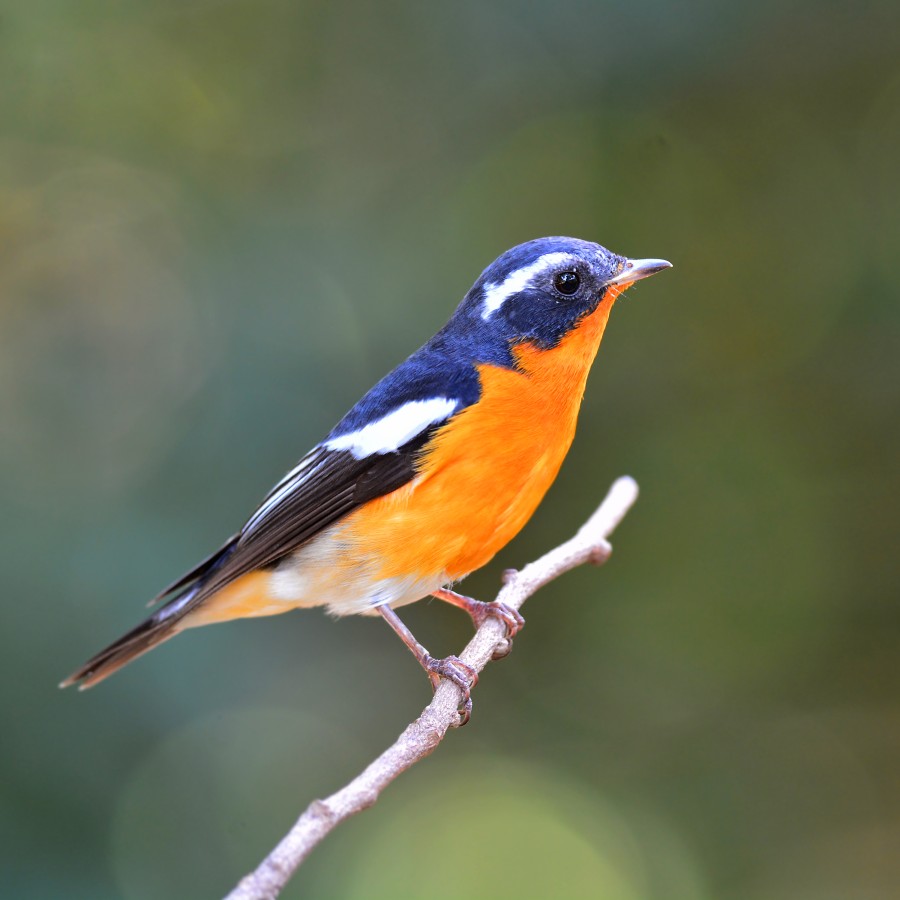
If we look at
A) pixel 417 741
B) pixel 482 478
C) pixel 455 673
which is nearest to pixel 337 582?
pixel 455 673

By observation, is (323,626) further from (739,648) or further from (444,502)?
(739,648)

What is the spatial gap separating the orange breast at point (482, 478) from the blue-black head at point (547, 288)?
5cm

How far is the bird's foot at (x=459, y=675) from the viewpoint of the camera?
11.3 ft

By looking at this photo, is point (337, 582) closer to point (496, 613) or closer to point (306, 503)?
point (306, 503)

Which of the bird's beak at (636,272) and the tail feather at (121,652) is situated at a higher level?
the tail feather at (121,652)

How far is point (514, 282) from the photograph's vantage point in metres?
3.72

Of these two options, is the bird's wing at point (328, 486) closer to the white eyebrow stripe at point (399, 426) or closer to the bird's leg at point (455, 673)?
the white eyebrow stripe at point (399, 426)

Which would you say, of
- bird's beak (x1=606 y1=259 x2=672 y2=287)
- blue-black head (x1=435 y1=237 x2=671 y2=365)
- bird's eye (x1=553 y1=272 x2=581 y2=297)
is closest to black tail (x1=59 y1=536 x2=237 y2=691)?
blue-black head (x1=435 y1=237 x2=671 y2=365)

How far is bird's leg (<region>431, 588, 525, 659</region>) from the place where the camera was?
381cm

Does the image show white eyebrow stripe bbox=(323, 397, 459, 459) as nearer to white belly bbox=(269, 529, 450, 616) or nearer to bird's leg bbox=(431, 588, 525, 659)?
white belly bbox=(269, 529, 450, 616)

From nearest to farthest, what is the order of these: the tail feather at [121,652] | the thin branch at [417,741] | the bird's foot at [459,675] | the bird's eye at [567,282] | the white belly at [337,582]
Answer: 1. the thin branch at [417,741]
2. the bird's foot at [459,675]
3. the white belly at [337,582]
4. the bird's eye at [567,282]
5. the tail feather at [121,652]

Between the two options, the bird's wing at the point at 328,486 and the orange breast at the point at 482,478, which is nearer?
the orange breast at the point at 482,478

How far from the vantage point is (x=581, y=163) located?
5.23 m

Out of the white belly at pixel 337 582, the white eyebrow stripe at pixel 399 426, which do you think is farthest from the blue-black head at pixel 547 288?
the white belly at pixel 337 582
